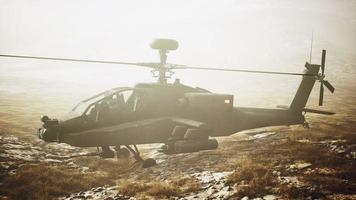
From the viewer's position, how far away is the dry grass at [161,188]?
1218 centimetres

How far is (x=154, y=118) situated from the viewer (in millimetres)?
12234

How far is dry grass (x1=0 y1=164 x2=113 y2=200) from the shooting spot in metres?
13.8

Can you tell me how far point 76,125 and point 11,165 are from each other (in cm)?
723

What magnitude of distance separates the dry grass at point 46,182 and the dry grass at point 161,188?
181cm

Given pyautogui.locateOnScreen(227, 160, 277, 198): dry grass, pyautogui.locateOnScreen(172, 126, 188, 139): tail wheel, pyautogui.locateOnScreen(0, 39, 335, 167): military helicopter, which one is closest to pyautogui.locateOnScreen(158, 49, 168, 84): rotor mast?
pyautogui.locateOnScreen(0, 39, 335, 167): military helicopter

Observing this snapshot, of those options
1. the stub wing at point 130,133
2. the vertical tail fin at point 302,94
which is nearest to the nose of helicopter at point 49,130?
the stub wing at point 130,133

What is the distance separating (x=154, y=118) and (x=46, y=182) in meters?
5.96

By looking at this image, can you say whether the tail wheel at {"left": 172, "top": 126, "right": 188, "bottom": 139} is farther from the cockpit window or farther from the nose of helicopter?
the nose of helicopter

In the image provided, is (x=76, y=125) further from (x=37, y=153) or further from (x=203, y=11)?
(x=203, y=11)

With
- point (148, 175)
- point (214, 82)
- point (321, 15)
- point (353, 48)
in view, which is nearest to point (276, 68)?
point (214, 82)

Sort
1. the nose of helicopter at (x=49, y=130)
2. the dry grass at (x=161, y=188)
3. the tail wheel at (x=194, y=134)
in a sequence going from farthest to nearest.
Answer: the dry grass at (x=161, y=188) → the tail wheel at (x=194, y=134) → the nose of helicopter at (x=49, y=130)

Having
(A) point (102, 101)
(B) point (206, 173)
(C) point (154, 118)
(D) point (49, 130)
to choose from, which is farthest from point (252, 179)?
(D) point (49, 130)

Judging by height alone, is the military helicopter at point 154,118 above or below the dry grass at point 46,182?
above

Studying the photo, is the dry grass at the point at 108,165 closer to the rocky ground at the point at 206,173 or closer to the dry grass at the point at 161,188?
the rocky ground at the point at 206,173
